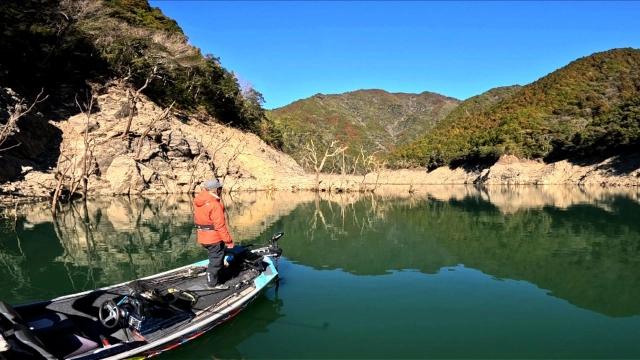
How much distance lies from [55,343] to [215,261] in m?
2.83

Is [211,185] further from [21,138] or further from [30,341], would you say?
[21,138]

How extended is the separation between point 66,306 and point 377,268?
22.6ft

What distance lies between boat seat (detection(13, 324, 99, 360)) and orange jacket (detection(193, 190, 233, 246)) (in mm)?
2523

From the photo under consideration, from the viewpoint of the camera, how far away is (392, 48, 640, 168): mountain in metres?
55.6

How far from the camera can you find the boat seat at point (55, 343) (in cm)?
422

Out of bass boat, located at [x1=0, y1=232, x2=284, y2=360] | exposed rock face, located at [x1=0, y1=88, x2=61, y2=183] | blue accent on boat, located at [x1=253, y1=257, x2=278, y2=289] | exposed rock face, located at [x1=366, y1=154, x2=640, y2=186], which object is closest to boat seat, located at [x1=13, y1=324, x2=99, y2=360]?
bass boat, located at [x1=0, y1=232, x2=284, y2=360]

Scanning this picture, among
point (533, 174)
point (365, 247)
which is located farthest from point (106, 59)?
point (533, 174)

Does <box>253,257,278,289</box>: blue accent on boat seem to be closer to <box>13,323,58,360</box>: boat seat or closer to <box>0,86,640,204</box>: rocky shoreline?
<box>13,323,58,360</box>: boat seat

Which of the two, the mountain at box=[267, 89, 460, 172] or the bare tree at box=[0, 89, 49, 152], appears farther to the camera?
the mountain at box=[267, 89, 460, 172]

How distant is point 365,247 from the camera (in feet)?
43.5

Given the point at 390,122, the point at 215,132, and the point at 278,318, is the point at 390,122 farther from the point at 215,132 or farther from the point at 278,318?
the point at 278,318

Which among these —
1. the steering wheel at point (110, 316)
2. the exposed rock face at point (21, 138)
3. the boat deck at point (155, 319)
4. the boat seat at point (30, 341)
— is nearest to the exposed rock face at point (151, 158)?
the exposed rock face at point (21, 138)

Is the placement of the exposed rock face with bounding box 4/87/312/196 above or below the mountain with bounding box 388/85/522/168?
below

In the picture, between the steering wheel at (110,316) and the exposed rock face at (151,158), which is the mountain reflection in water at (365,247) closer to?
the steering wheel at (110,316)
